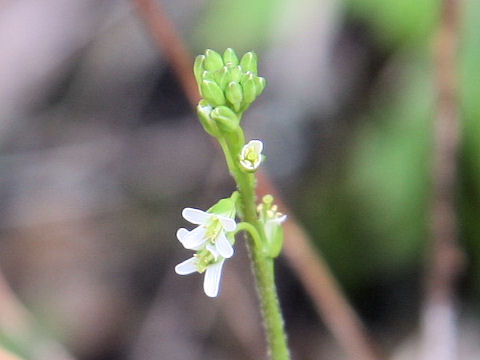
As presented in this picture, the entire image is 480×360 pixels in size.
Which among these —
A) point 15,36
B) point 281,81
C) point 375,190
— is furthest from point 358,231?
point 15,36

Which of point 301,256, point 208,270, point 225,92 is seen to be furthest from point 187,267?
point 301,256

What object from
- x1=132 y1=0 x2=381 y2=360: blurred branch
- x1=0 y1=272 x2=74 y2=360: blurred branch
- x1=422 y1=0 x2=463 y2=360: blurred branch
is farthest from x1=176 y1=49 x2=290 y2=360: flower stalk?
x1=0 y1=272 x2=74 y2=360: blurred branch

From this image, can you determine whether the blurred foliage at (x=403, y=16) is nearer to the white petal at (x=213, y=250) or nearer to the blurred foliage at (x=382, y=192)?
the blurred foliage at (x=382, y=192)

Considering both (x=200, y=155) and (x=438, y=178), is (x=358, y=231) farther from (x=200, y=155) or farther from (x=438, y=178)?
(x=200, y=155)

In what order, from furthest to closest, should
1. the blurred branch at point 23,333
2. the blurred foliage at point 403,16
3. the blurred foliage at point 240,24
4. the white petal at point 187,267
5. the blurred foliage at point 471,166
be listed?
the blurred foliage at point 240,24 < the blurred foliage at point 403,16 < the blurred foliage at point 471,166 < the blurred branch at point 23,333 < the white petal at point 187,267

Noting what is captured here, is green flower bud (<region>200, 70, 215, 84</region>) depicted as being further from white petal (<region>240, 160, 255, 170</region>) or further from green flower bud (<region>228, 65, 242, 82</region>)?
white petal (<region>240, 160, 255, 170</region>)

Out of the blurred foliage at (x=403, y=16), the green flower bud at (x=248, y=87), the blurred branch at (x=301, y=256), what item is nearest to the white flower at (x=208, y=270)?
the green flower bud at (x=248, y=87)

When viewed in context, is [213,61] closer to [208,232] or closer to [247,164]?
[247,164]
